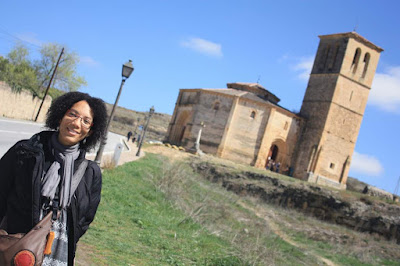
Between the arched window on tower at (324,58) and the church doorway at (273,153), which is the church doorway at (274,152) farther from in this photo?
the arched window on tower at (324,58)

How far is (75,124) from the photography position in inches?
122

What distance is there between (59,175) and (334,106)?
42.5 meters

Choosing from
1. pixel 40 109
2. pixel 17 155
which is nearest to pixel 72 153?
pixel 17 155

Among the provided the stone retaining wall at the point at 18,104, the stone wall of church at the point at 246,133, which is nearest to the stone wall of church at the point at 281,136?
the stone wall of church at the point at 246,133

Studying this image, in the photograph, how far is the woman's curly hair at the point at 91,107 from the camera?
10.6ft

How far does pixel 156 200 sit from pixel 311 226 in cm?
1711

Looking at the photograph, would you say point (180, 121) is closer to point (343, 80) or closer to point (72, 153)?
point (343, 80)

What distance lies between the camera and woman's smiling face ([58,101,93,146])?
3.06m

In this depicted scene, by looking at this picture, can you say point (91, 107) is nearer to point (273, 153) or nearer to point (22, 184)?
point (22, 184)

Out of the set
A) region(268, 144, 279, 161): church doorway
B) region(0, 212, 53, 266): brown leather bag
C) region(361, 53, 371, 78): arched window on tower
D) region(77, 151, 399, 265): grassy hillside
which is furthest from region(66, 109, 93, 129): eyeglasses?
region(361, 53, 371, 78): arched window on tower

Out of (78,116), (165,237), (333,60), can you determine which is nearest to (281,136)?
(333,60)

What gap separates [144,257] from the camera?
6754mm

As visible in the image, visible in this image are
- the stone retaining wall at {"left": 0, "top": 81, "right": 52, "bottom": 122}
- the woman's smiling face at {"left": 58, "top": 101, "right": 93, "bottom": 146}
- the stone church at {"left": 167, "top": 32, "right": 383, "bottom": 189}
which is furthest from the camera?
the stone church at {"left": 167, "top": 32, "right": 383, "bottom": 189}

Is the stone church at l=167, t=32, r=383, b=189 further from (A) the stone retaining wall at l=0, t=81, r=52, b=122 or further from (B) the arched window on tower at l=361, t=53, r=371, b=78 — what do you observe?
(A) the stone retaining wall at l=0, t=81, r=52, b=122
